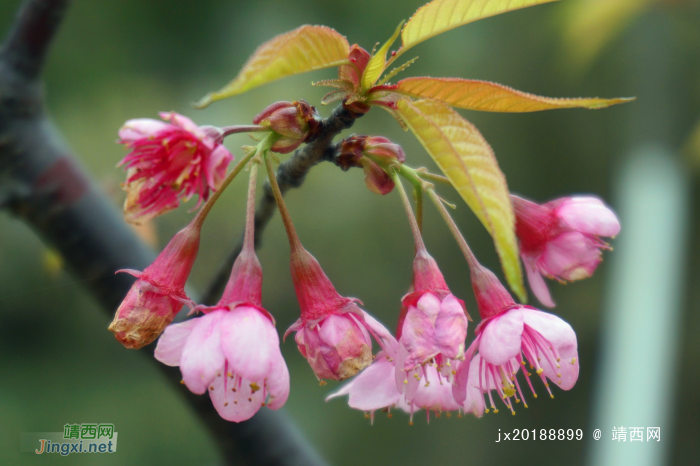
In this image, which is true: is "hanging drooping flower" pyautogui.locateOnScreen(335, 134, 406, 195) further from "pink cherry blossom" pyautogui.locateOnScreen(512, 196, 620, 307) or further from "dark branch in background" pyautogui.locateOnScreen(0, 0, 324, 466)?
"dark branch in background" pyautogui.locateOnScreen(0, 0, 324, 466)

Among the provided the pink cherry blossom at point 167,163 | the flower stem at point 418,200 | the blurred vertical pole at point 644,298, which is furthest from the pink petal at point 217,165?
the blurred vertical pole at point 644,298

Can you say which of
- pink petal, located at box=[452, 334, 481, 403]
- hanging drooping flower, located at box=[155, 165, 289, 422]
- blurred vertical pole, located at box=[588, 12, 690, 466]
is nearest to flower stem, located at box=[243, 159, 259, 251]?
hanging drooping flower, located at box=[155, 165, 289, 422]

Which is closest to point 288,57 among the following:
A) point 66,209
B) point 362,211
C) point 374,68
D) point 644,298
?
point 374,68

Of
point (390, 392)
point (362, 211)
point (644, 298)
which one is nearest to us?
point (390, 392)

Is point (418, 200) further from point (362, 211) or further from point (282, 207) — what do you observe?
point (362, 211)

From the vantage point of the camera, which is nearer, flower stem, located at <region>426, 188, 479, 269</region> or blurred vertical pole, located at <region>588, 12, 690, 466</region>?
flower stem, located at <region>426, 188, 479, 269</region>

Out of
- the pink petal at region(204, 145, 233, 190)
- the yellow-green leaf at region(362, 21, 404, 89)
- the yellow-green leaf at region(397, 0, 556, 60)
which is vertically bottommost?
the pink petal at region(204, 145, 233, 190)
